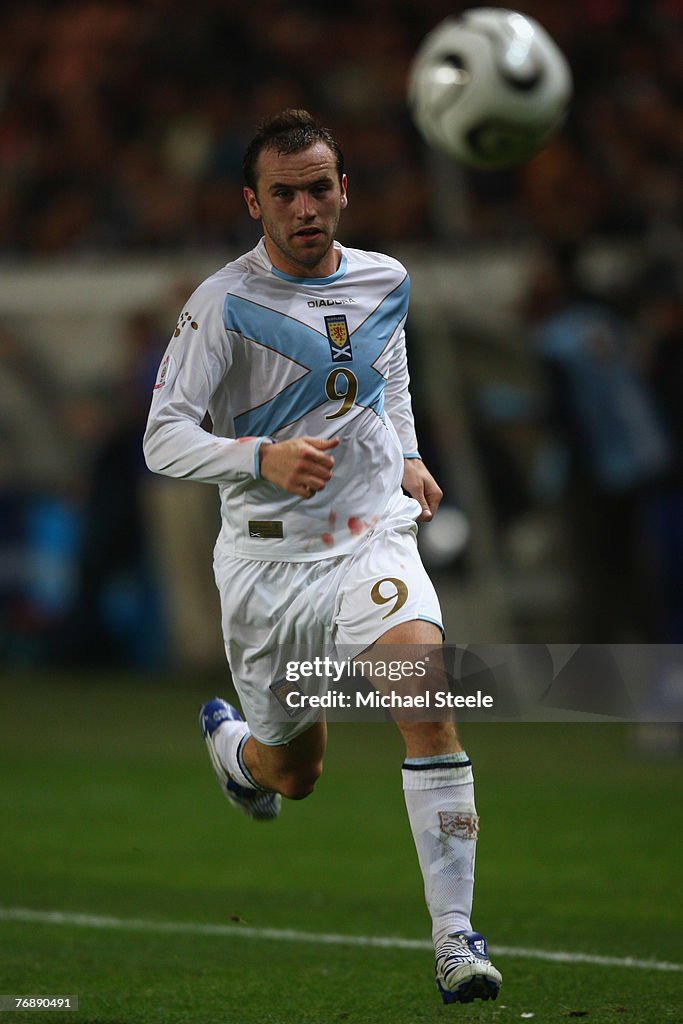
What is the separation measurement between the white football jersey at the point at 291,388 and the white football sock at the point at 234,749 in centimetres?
91

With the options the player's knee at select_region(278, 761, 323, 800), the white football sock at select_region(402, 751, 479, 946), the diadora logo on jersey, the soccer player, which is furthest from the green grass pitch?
the diadora logo on jersey

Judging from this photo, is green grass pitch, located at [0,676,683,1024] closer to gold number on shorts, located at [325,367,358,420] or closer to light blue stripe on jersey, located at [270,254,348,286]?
gold number on shorts, located at [325,367,358,420]

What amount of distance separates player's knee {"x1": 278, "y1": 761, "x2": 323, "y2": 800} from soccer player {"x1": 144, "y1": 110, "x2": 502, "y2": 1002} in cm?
8

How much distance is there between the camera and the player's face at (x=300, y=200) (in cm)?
471

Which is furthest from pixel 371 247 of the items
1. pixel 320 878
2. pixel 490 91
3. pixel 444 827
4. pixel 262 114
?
pixel 444 827

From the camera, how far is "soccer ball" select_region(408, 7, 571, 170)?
7484 mm

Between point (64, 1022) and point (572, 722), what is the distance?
287 inches

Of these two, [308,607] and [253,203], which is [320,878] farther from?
[253,203]

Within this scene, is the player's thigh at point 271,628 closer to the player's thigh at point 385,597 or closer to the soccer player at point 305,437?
the soccer player at point 305,437

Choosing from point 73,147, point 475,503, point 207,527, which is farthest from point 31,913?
point 73,147

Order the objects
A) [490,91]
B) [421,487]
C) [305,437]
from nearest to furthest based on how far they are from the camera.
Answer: [305,437] < [421,487] < [490,91]

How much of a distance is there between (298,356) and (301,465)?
1.97ft

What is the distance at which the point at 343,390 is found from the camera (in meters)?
4.86

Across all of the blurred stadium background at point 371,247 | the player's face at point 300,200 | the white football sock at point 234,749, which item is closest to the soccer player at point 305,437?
the player's face at point 300,200
